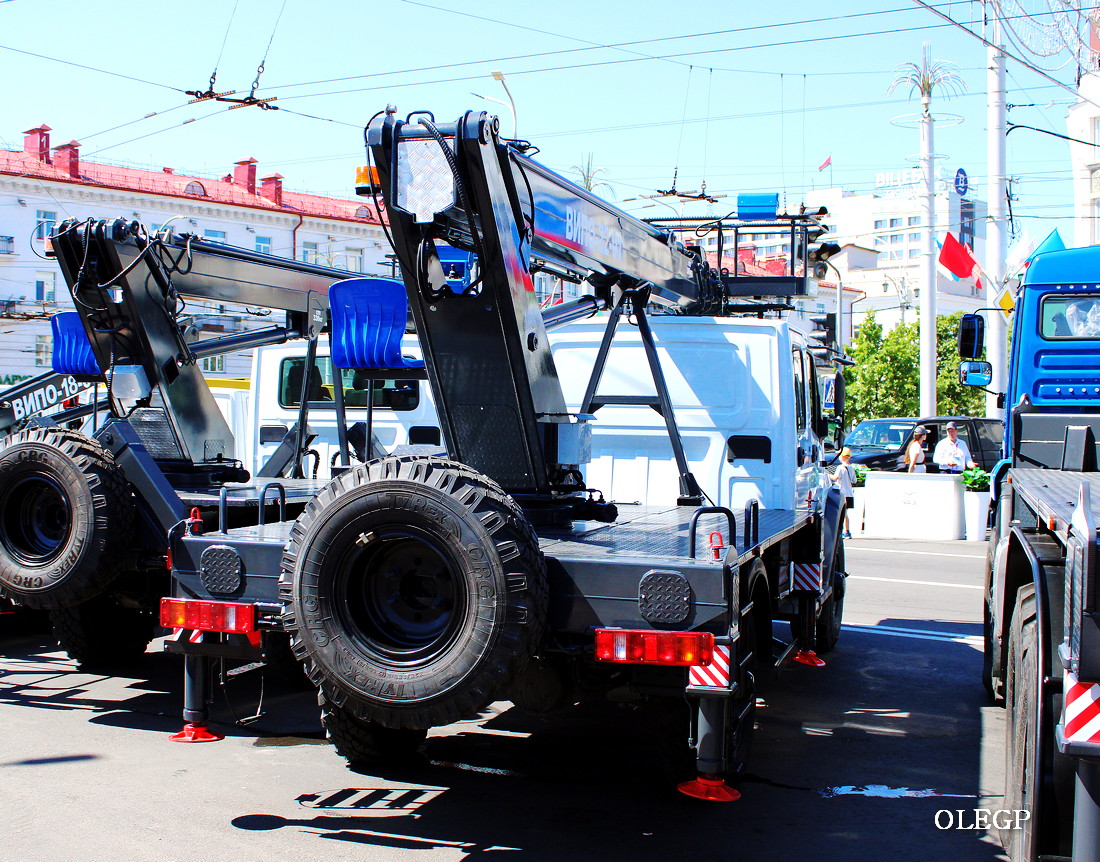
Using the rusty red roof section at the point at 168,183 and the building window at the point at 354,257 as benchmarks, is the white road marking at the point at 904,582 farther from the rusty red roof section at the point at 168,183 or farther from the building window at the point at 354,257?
the building window at the point at 354,257

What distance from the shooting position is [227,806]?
16.1ft

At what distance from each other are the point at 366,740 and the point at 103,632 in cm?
289

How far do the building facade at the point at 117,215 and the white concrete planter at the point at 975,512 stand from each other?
3109 cm

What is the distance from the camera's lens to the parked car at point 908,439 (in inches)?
866

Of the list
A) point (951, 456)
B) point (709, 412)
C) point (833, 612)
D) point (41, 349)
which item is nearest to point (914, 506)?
point (951, 456)

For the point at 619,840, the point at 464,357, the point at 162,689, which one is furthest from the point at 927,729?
the point at 162,689

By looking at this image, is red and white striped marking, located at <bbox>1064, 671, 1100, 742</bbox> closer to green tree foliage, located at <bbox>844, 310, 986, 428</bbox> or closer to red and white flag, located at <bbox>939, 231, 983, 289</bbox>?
red and white flag, located at <bbox>939, 231, 983, 289</bbox>

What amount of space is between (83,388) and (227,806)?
6.15 meters

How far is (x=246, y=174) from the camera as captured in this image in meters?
50.9

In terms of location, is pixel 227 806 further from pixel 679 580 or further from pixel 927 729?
pixel 927 729

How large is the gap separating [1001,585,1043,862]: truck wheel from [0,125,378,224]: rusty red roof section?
41201mm

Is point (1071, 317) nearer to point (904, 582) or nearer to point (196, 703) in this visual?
point (904, 582)

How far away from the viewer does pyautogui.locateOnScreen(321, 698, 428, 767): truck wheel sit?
526cm

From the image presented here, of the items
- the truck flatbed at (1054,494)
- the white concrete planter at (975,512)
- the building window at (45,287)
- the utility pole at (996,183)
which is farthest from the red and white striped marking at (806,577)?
the building window at (45,287)
